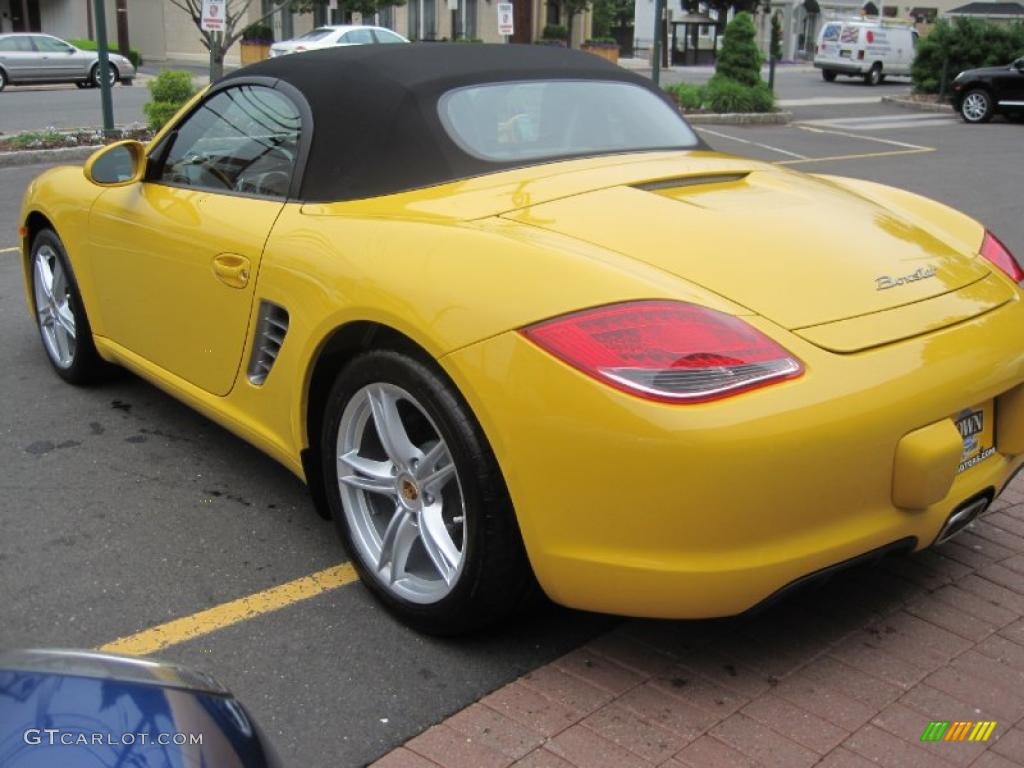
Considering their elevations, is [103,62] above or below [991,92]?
above

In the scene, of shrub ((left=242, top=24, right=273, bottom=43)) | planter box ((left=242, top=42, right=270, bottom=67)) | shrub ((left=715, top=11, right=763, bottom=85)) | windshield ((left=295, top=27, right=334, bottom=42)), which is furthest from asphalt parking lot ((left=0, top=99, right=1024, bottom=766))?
shrub ((left=242, top=24, right=273, bottom=43))

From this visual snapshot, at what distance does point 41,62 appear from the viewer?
2705cm

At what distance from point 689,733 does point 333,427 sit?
128cm

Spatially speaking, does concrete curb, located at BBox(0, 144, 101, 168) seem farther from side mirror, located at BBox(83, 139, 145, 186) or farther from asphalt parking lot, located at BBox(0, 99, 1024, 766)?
side mirror, located at BBox(83, 139, 145, 186)

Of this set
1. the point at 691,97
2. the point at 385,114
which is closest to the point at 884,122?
the point at 691,97

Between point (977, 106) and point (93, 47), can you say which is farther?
point (93, 47)

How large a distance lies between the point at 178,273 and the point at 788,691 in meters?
2.38

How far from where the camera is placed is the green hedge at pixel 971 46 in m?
27.5

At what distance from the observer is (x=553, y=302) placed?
2.58 m

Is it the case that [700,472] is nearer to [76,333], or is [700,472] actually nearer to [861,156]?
[76,333]

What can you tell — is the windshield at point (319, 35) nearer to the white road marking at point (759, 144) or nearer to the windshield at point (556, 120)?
the white road marking at point (759, 144)

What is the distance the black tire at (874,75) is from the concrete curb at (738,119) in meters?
17.2

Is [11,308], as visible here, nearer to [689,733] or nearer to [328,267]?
[328,267]

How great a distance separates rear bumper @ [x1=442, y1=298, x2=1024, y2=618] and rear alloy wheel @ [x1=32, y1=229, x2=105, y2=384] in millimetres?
2688
